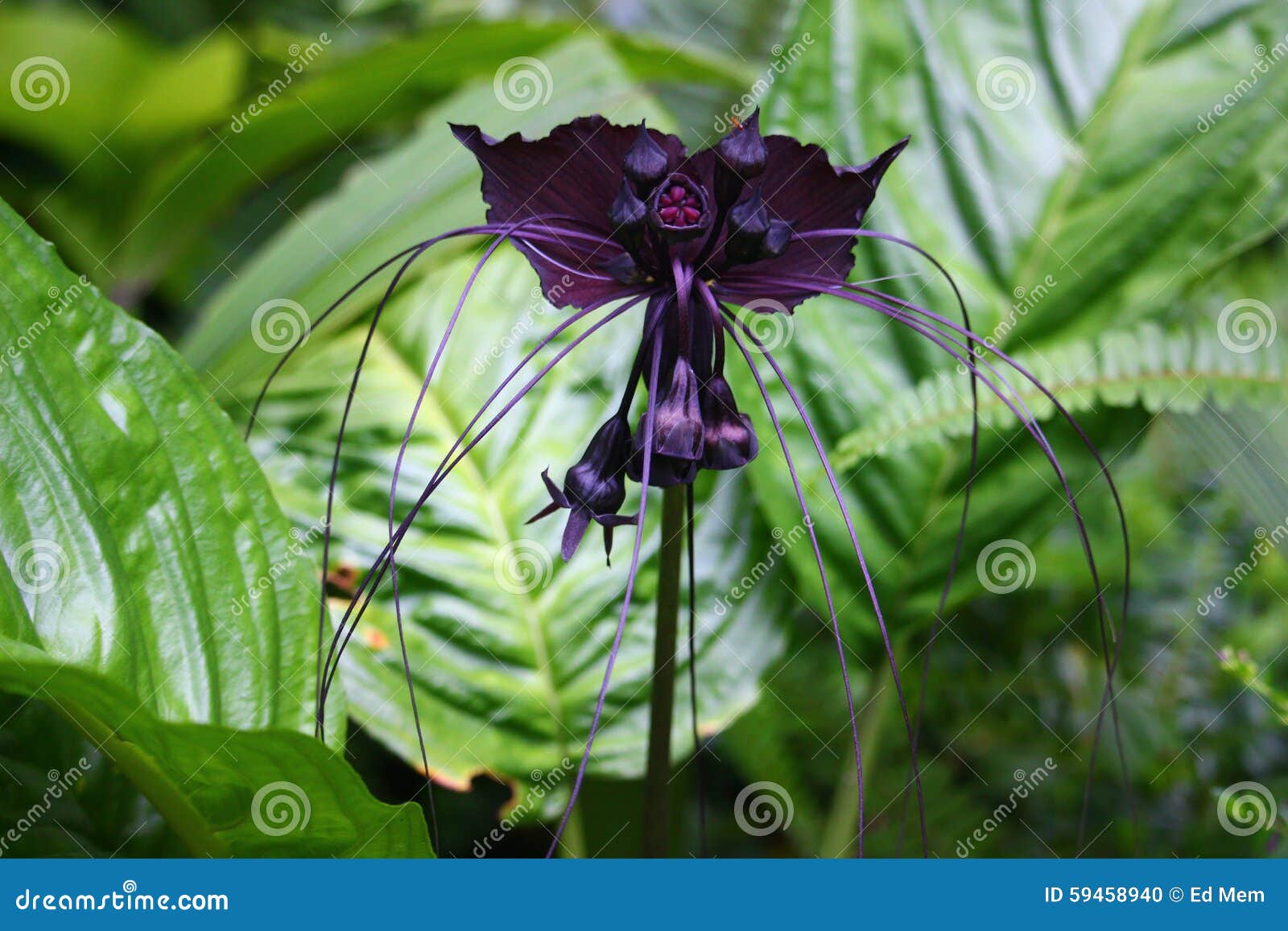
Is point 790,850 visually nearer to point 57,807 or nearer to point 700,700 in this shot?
point 700,700

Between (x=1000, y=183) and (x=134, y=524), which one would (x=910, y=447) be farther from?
(x=134, y=524)

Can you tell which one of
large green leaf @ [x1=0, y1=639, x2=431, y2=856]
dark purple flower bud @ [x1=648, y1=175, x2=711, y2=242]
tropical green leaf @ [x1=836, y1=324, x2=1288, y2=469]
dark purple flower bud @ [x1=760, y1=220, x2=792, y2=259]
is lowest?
large green leaf @ [x1=0, y1=639, x2=431, y2=856]

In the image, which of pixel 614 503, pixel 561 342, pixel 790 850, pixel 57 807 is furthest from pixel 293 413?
pixel 790 850

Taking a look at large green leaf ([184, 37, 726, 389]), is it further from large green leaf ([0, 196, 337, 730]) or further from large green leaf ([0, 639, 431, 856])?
large green leaf ([0, 639, 431, 856])

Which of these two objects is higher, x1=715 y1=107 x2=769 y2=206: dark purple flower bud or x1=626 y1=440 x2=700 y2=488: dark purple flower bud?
x1=715 y1=107 x2=769 y2=206: dark purple flower bud

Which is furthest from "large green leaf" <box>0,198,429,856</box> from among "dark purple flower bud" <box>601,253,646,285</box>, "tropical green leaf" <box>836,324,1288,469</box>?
A: "tropical green leaf" <box>836,324,1288,469</box>

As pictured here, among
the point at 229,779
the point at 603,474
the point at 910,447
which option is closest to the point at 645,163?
the point at 603,474
